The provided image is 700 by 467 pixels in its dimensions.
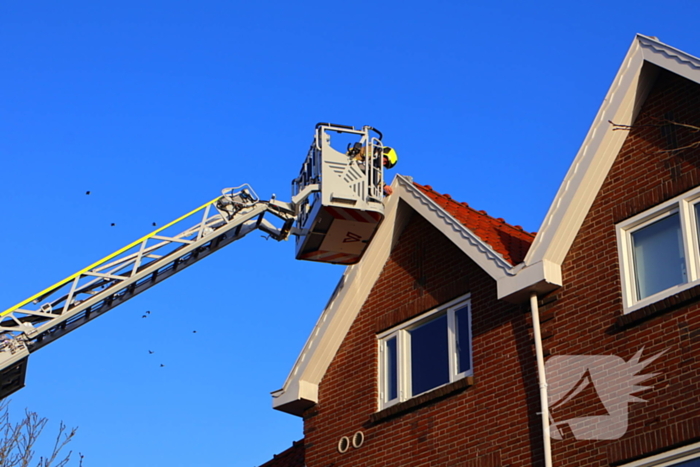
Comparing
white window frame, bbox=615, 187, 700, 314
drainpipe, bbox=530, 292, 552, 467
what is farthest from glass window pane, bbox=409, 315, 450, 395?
white window frame, bbox=615, 187, 700, 314

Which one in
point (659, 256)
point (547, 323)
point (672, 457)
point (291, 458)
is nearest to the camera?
point (672, 457)

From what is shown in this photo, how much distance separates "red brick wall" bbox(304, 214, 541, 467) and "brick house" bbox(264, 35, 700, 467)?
0.08ft

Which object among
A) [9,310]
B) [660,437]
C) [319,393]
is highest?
[9,310]

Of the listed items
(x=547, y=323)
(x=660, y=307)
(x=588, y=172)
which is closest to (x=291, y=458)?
(x=547, y=323)

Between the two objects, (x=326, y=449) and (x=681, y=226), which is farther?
(x=326, y=449)

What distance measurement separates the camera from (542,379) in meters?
12.0

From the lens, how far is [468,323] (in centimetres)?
1383

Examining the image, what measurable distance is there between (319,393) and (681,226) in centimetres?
656

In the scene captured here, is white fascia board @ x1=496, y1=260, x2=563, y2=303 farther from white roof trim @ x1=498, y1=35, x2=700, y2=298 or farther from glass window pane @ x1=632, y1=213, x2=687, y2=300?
glass window pane @ x1=632, y1=213, x2=687, y2=300

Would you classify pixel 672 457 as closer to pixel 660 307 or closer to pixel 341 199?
pixel 660 307

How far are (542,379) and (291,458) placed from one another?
6504 millimetres

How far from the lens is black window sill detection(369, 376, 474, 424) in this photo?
1321cm

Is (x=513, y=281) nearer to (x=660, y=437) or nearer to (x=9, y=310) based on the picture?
(x=660, y=437)

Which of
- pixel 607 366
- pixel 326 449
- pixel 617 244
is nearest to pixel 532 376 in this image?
pixel 607 366
